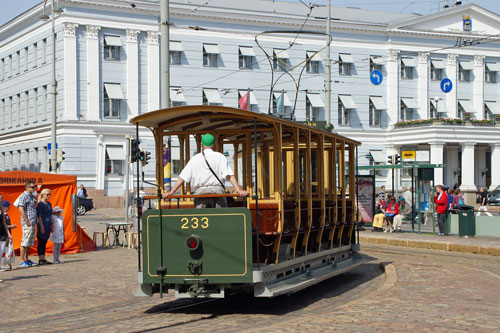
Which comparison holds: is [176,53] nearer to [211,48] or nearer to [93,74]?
[211,48]

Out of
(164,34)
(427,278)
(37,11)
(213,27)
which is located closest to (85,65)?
(37,11)

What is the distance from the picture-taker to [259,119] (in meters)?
11.0

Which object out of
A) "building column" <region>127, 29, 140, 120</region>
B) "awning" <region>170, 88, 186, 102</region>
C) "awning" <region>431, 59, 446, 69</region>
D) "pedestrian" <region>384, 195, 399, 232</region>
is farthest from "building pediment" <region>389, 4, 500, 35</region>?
"pedestrian" <region>384, 195, 399, 232</region>

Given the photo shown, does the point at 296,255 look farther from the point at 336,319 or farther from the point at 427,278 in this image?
the point at 427,278

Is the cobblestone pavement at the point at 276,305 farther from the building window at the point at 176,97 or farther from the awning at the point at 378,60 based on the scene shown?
the awning at the point at 378,60

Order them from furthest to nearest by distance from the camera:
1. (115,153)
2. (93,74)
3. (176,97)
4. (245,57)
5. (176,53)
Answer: (245,57) → (176,53) → (176,97) → (115,153) → (93,74)

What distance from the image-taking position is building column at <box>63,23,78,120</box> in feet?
160

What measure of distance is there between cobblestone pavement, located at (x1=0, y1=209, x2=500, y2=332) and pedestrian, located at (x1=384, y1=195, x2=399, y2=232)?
10.4 metres

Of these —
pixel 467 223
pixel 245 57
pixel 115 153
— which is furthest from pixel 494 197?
pixel 467 223

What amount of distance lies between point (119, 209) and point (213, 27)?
13.3 m

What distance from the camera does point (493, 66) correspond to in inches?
2420

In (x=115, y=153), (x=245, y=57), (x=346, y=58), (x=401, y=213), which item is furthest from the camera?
(x=346, y=58)

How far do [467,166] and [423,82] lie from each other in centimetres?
717

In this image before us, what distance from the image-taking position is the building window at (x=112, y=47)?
165 feet
